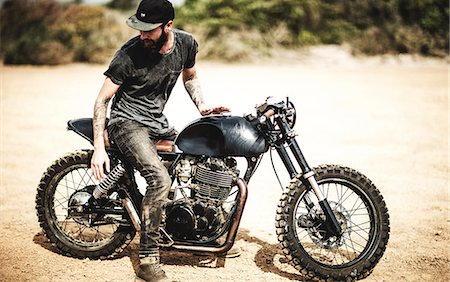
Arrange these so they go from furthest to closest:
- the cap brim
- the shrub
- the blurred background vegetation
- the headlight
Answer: the blurred background vegetation → the shrub → the headlight → the cap brim

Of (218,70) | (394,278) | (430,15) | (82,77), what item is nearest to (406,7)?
(430,15)

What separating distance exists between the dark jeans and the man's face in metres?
0.64

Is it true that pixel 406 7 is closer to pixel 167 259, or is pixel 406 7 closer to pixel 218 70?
pixel 218 70

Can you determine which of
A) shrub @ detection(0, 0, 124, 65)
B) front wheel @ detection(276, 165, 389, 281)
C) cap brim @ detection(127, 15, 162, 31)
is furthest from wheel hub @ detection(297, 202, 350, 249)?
shrub @ detection(0, 0, 124, 65)

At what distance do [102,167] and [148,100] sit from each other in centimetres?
66

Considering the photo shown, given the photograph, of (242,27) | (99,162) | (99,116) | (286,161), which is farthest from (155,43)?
(242,27)

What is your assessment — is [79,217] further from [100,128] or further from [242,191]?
[242,191]

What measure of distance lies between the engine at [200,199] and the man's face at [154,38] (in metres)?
0.91

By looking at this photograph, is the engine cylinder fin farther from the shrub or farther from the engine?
the shrub

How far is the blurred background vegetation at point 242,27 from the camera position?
21.1m

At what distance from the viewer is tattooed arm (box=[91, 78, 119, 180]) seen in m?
4.45

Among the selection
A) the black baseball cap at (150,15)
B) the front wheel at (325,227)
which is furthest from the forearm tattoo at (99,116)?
the front wheel at (325,227)

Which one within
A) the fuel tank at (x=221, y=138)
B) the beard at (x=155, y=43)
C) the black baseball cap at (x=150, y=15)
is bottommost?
the fuel tank at (x=221, y=138)

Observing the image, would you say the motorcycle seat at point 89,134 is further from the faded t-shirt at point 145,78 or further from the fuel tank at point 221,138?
the fuel tank at point 221,138
